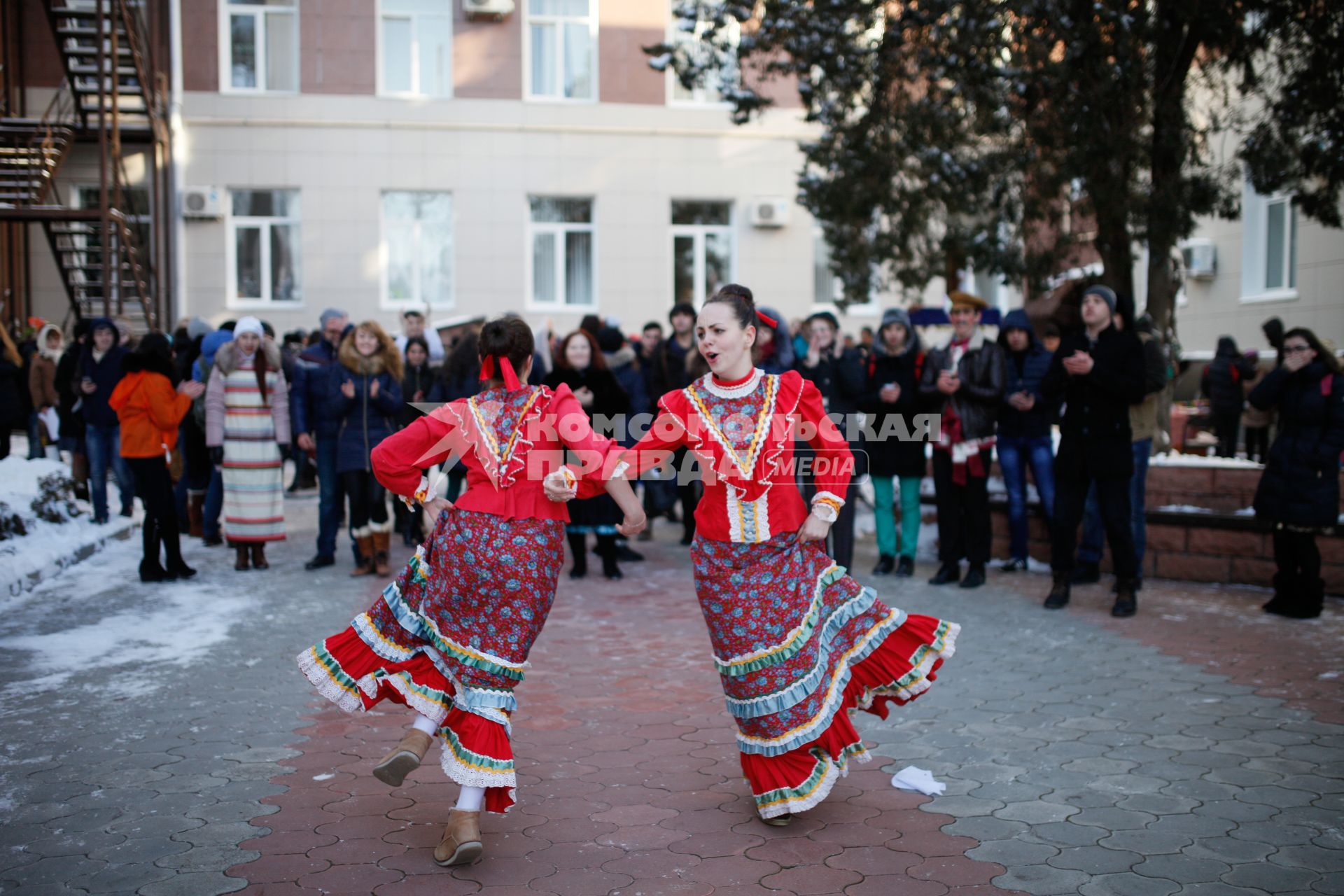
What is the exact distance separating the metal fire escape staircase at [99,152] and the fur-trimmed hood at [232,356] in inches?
325

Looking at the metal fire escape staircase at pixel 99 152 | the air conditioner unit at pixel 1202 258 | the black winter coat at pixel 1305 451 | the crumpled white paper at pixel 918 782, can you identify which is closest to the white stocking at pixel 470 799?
the crumpled white paper at pixel 918 782

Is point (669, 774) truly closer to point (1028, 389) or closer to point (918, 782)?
point (918, 782)

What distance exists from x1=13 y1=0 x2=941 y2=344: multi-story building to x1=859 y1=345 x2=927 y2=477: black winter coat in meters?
11.9

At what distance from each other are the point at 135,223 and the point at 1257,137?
56.5ft

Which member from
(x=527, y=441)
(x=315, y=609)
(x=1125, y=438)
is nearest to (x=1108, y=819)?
(x=527, y=441)

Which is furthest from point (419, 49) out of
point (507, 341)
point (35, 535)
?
point (507, 341)

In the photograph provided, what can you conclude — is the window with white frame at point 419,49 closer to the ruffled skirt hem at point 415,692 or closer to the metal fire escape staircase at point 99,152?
the metal fire escape staircase at point 99,152

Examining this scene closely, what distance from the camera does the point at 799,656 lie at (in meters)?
4.41

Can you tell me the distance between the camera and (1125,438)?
8.12 m

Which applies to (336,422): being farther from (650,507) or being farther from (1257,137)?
(1257,137)

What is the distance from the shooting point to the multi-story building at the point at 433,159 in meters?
20.9

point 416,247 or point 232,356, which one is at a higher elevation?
point 416,247

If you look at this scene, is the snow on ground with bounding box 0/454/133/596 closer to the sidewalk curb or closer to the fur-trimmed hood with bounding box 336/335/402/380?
the sidewalk curb

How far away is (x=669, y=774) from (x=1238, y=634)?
14.7 ft
